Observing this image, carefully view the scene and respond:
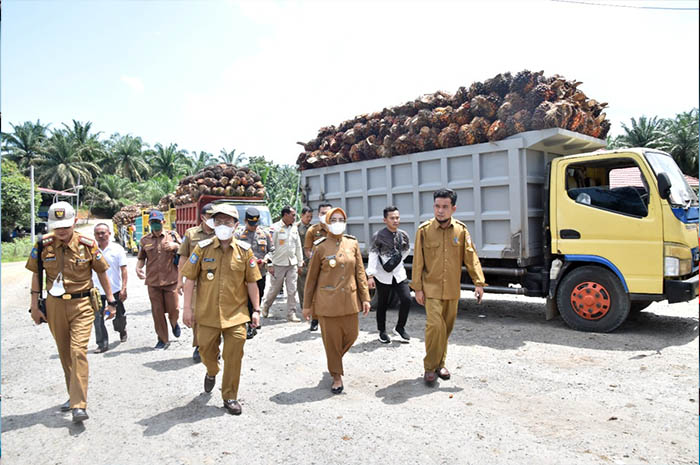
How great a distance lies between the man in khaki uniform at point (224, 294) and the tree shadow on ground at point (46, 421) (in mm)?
1137

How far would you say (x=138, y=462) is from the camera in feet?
11.5

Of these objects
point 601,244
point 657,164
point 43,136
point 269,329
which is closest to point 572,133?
point 657,164

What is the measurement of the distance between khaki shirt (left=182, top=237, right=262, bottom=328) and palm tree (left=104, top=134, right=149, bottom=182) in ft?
198

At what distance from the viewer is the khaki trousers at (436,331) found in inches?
191

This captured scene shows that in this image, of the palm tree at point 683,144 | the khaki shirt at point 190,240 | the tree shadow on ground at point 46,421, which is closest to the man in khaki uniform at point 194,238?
the khaki shirt at point 190,240

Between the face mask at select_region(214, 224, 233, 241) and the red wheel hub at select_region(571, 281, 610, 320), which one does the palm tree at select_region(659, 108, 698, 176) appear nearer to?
the red wheel hub at select_region(571, 281, 610, 320)

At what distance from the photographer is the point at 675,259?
6023 millimetres

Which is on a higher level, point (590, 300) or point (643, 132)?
point (643, 132)

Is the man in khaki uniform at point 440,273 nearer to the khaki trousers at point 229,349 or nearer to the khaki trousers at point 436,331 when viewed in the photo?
the khaki trousers at point 436,331

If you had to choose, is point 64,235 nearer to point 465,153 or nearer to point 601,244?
point 465,153

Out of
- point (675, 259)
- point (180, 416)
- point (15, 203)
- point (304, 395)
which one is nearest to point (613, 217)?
point (675, 259)

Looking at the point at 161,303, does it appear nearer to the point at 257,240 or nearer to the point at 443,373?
the point at 257,240

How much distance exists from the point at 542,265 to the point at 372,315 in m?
2.83

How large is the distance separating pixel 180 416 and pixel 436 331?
2.39 metres
